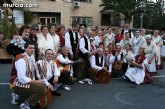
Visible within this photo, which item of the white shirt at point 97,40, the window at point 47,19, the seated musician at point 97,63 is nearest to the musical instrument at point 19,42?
the seated musician at point 97,63

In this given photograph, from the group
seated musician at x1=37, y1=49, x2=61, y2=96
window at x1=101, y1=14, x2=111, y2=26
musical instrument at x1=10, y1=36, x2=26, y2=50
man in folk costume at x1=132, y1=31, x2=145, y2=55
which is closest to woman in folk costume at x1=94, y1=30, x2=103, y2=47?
man in folk costume at x1=132, y1=31, x2=145, y2=55

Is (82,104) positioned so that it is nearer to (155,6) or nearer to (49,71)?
(49,71)

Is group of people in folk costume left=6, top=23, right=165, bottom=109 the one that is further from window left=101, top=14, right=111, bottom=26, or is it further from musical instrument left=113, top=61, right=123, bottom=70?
window left=101, top=14, right=111, bottom=26

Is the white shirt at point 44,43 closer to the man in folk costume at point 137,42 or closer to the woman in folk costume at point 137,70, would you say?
the woman in folk costume at point 137,70

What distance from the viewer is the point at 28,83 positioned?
5859 mm

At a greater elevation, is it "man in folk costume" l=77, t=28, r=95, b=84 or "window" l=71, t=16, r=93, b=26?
"window" l=71, t=16, r=93, b=26

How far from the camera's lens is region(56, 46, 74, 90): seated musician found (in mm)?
7363

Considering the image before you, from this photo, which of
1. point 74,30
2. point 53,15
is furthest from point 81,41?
point 53,15

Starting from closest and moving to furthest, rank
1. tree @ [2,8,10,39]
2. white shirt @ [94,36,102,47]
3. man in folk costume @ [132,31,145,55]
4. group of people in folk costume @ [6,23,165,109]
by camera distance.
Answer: group of people in folk costume @ [6,23,165,109], man in folk costume @ [132,31,145,55], white shirt @ [94,36,102,47], tree @ [2,8,10,39]

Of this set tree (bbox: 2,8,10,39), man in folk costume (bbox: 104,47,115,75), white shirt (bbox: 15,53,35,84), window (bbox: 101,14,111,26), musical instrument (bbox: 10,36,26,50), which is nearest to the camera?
white shirt (bbox: 15,53,35,84)

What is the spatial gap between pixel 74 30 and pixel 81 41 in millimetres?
520

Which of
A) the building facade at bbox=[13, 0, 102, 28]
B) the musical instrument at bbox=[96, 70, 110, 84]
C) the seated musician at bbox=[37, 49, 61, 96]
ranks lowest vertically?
the musical instrument at bbox=[96, 70, 110, 84]

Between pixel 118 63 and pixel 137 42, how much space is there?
81.5 inches

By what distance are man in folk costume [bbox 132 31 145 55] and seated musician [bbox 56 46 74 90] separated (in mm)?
3497
